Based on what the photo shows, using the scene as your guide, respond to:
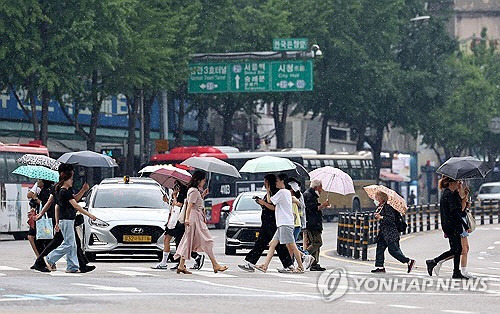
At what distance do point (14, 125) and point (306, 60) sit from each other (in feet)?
41.0

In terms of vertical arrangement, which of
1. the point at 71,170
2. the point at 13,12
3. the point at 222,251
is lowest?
the point at 222,251

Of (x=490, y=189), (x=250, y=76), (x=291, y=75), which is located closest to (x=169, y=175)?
(x=250, y=76)

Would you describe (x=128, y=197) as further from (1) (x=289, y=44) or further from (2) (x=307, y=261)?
(1) (x=289, y=44)

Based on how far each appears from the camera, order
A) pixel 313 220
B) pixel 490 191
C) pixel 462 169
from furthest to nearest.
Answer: pixel 490 191
pixel 313 220
pixel 462 169

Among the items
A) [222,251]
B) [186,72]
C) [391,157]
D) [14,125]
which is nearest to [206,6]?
[186,72]

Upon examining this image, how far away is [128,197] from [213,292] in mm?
10709

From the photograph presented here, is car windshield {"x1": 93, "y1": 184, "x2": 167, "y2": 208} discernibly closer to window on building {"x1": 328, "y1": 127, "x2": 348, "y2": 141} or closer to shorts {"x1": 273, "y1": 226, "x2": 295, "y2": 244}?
shorts {"x1": 273, "y1": 226, "x2": 295, "y2": 244}

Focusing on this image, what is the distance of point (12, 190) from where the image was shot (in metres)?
42.9

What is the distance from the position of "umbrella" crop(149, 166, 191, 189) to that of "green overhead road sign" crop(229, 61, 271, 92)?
25.9m

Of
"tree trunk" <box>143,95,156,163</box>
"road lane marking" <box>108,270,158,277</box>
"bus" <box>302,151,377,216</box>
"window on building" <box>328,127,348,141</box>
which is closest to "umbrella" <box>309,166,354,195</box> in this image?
"road lane marking" <box>108,270,158,277</box>

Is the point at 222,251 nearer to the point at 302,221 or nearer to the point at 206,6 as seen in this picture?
the point at 302,221

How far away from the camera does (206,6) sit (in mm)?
58156

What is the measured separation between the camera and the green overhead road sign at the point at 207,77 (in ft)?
187


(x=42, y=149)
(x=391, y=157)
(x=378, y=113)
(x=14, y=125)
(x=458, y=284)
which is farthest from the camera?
(x=391, y=157)
